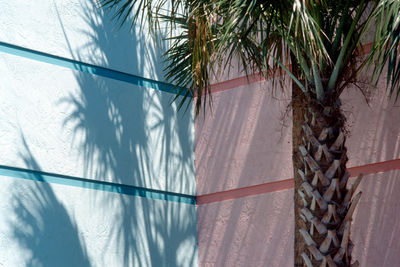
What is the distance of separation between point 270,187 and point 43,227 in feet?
8.66

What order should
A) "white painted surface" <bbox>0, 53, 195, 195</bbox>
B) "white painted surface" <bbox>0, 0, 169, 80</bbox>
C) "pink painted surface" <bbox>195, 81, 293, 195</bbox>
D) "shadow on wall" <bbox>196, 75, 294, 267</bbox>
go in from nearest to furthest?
"white painted surface" <bbox>0, 53, 195, 195</bbox> → "white painted surface" <bbox>0, 0, 169, 80</bbox> → "shadow on wall" <bbox>196, 75, 294, 267</bbox> → "pink painted surface" <bbox>195, 81, 293, 195</bbox>

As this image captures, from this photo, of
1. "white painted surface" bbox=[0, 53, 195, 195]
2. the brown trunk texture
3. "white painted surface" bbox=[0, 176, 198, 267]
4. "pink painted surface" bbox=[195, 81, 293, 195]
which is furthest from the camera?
"pink painted surface" bbox=[195, 81, 293, 195]

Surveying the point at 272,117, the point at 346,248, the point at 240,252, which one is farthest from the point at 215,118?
the point at 346,248

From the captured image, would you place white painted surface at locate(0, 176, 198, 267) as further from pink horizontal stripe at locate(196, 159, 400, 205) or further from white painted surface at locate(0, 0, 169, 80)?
white painted surface at locate(0, 0, 169, 80)

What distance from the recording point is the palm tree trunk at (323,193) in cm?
564

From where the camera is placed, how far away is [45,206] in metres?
7.25

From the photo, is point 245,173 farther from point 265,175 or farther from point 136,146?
point 136,146

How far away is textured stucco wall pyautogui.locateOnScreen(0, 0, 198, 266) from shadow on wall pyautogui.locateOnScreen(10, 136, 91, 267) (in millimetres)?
10

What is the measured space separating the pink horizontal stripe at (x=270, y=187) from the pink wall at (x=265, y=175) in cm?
5

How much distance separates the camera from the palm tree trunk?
222 inches

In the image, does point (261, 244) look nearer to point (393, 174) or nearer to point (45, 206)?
point (393, 174)

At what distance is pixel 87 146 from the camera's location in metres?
7.78

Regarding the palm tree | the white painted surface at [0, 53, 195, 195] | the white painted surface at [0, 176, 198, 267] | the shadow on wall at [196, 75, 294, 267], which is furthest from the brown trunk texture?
the white painted surface at [0, 176, 198, 267]

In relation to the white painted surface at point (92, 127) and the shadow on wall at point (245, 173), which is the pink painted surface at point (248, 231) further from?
the white painted surface at point (92, 127)
